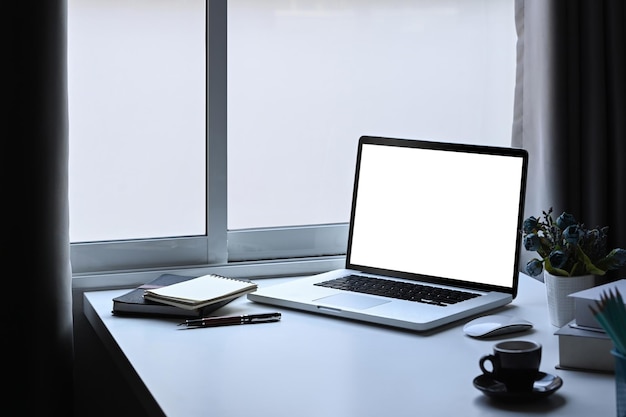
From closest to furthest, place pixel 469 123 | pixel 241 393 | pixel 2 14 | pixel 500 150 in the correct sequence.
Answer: pixel 241 393 → pixel 2 14 → pixel 500 150 → pixel 469 123

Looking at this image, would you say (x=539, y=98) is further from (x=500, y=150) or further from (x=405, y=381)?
(x=405, y=381)

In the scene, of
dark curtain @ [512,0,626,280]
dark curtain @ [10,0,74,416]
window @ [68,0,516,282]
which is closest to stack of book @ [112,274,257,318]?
dark curtain @ [10,0,74,416]

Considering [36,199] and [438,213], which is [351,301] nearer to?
[438,213]

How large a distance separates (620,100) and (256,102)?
76 centimetres

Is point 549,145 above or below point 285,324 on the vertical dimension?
above

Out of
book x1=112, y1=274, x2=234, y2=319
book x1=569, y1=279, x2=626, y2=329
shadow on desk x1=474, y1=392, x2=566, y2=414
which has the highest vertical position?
book x1=569, y1=279, x2=626, y2=329

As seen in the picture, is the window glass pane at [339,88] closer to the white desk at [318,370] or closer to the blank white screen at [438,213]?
the blank white screen at [438,213]

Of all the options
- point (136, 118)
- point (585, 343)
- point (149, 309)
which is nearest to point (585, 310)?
point (585, 343)

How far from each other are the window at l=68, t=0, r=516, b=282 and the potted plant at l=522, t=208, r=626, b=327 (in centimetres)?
Answer: 57

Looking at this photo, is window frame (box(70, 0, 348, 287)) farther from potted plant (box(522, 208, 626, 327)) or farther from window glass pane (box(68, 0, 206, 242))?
potted plant (box(522, 208, 626, 327))

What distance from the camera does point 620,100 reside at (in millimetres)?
1874

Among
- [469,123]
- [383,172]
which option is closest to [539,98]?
[469,123]

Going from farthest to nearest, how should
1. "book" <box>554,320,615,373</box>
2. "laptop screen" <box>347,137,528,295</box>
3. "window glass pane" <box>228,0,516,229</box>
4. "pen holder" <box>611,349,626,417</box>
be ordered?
"window glass pane" <box>228,0,516,229</box> < "laptop screen" <box>347,137,528,295</box> < "book" <box>554,320,615,373</box> < "pen holder" <box>611,349,626,417</box>

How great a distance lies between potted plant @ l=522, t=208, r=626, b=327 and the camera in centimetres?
145
